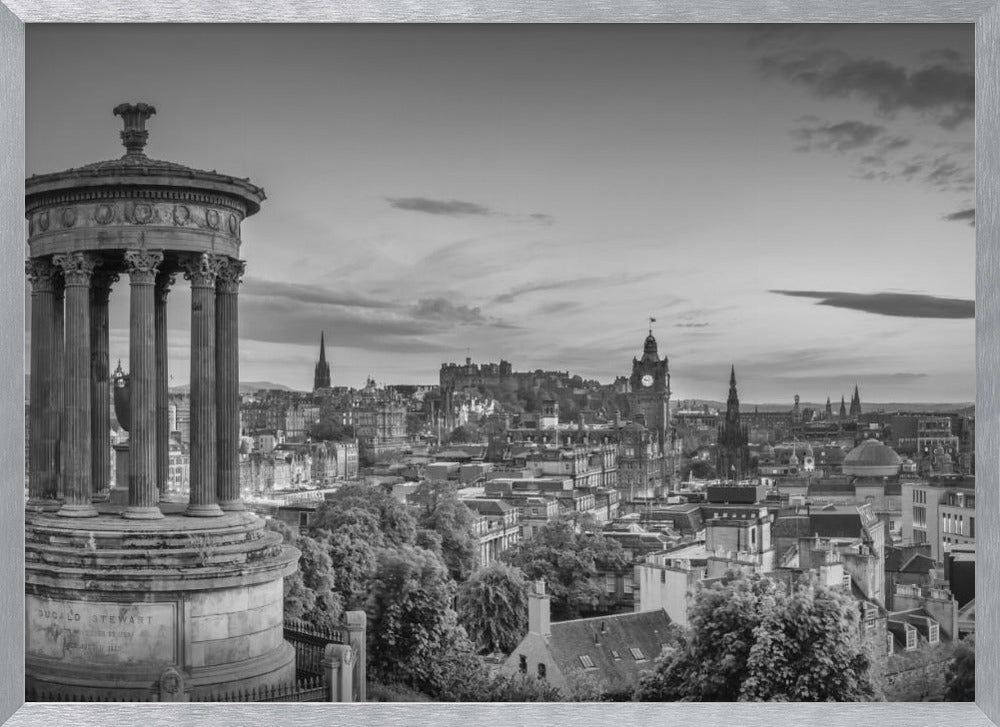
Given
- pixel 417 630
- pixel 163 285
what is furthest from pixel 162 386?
pixel 417 630

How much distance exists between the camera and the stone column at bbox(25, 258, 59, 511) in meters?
8.19

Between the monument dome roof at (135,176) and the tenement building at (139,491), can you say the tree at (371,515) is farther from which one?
the monument dome roof at (135,176)

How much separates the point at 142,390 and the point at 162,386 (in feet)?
2.21

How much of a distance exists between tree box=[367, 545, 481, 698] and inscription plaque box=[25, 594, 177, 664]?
1925 mm

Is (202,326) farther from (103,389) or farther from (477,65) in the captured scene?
(477,65)

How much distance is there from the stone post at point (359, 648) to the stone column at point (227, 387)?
120cm

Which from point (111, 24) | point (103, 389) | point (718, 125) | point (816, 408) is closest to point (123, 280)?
point (103, 389)

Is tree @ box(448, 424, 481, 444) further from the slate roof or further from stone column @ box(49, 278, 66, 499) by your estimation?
stone column @ box(49, 278, 66, 499)

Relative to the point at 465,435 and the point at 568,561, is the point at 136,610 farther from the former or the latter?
the point at 568,561

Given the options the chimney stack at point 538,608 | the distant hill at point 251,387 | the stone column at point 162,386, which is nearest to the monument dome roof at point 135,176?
the stone column at point 162,386

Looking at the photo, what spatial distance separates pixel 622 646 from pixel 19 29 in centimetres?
622

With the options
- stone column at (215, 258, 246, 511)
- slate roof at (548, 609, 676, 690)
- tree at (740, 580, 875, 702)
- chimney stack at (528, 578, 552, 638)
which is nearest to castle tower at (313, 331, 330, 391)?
stone column at (215, 258, 246, 511)

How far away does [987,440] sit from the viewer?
7.19 metres

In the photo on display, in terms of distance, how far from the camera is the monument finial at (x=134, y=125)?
26.7ft
